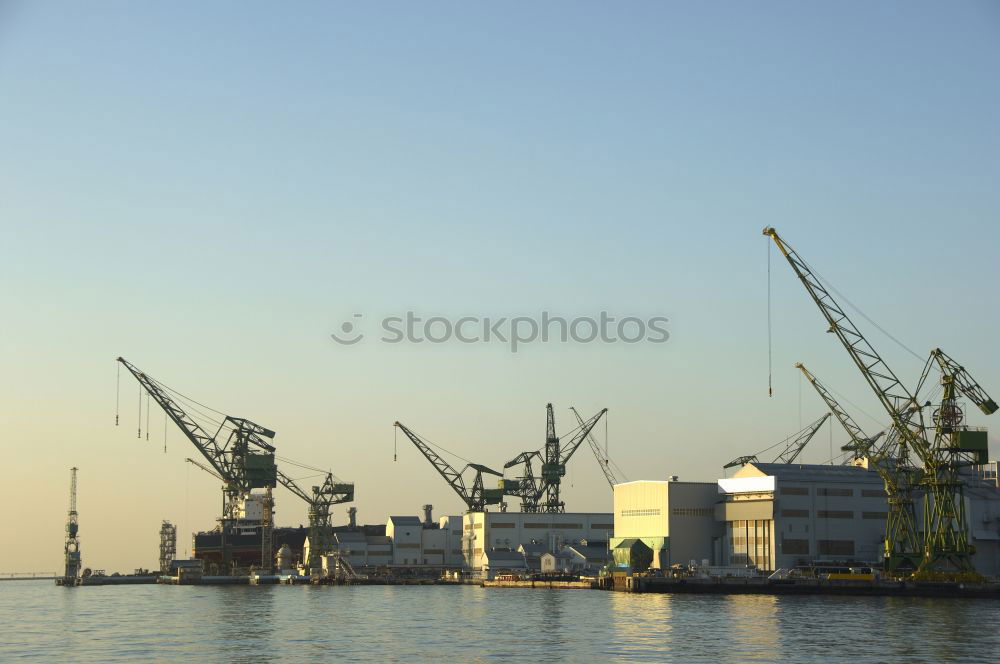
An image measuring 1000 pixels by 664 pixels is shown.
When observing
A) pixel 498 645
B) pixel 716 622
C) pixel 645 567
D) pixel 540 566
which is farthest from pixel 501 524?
pixel 498 645

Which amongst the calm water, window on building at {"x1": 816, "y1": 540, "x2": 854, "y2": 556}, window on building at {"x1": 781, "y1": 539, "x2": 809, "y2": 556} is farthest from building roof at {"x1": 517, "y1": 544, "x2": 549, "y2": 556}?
the calm water

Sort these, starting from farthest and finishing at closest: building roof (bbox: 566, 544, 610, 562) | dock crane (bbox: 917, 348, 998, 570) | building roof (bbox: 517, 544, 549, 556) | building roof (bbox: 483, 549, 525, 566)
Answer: building roof (bbox: 517, 544, 549, 556) → building roof (bbox: 483, 549, 525, 566) → building roof (bbox: 566, 544, 610, 562) → dock crane (bbox: 917, 348, 998, 570)

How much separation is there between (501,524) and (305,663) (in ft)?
431

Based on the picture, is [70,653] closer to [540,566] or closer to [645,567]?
[645,567]

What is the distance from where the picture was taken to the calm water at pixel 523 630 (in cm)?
7081

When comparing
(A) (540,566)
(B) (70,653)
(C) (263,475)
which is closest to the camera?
(B) (70,653)

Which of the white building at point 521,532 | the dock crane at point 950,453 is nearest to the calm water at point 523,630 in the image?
the dock crane at point 950,453

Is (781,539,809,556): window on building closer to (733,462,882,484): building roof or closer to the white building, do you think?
(733,462,882,484): building roof

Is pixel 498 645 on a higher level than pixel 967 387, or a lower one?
lower

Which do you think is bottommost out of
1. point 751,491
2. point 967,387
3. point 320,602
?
point 320,602

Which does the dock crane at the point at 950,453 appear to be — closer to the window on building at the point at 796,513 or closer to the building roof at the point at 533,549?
the window on building at the point at 796,513

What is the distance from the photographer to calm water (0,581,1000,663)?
70812mm

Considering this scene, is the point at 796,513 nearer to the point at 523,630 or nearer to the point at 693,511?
the point at 693,511

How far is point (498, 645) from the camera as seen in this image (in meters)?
75.1
